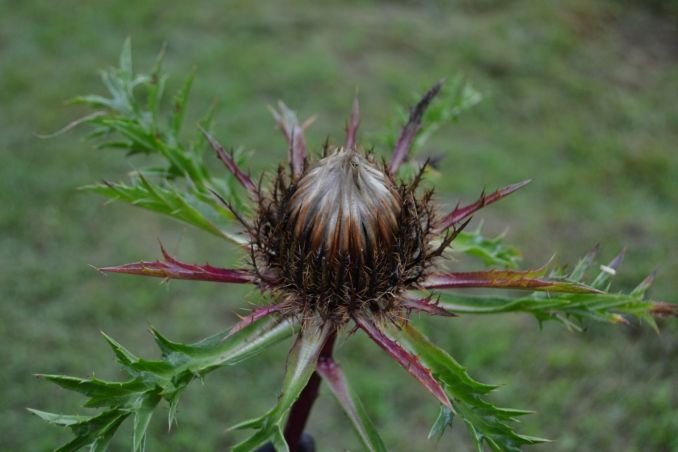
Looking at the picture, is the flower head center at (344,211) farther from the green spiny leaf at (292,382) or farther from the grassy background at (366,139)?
the grassy background at (366,139)

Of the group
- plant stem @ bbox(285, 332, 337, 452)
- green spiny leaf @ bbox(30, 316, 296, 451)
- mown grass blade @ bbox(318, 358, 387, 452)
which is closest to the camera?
green spiny leaf @ bbox(30, 316, 296, 451)

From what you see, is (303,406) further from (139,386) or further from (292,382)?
(139,386)

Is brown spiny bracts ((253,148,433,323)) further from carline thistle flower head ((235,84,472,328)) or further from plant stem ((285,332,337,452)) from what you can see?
plant stem ((285,332,337,452))

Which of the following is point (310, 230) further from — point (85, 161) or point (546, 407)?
point (85, 161)

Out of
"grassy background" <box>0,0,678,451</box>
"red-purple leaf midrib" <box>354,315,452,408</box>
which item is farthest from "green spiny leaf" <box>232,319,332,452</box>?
"grassy background" <box>0,0,678,451</box>

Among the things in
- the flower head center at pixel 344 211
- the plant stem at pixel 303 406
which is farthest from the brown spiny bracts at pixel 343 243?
the plant stem at pixel 303 406

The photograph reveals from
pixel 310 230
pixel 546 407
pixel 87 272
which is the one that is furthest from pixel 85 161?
pixel 310 230
